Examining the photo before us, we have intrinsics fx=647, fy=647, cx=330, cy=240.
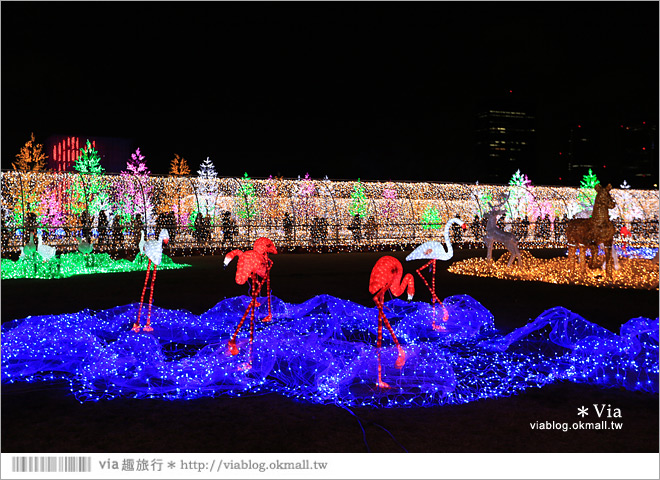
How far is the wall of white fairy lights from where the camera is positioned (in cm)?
2136

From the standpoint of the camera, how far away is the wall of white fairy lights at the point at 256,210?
70.1ft

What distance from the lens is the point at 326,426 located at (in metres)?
3.81

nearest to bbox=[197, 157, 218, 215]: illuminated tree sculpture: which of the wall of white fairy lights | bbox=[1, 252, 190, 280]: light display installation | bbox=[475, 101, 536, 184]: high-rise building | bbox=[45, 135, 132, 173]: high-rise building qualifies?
the wall of white fairy lights

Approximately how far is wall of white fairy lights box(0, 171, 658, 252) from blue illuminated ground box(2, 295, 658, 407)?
14963mm

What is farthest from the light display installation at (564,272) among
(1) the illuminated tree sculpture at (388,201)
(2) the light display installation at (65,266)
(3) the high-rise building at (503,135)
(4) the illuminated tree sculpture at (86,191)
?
(3) the high-rise building at (503,135)

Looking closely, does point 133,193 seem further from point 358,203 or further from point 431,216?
point 431,216

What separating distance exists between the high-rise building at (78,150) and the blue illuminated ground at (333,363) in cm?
6779

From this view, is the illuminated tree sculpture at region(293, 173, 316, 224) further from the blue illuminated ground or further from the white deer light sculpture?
the blue illuminated ground

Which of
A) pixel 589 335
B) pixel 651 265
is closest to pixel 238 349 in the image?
pixel 589 335

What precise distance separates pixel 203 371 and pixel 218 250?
16.4 m

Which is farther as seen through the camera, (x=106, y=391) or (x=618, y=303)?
(x=618, y=303)

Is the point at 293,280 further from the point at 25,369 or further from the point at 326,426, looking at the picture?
the point at 326,426

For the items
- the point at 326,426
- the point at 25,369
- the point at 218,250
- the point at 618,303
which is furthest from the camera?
the point at 218,250

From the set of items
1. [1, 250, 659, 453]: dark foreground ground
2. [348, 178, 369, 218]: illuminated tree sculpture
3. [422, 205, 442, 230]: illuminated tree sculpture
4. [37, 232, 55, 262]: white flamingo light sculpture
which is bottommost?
[1, 250, 659, 453]: dark foreground ground
